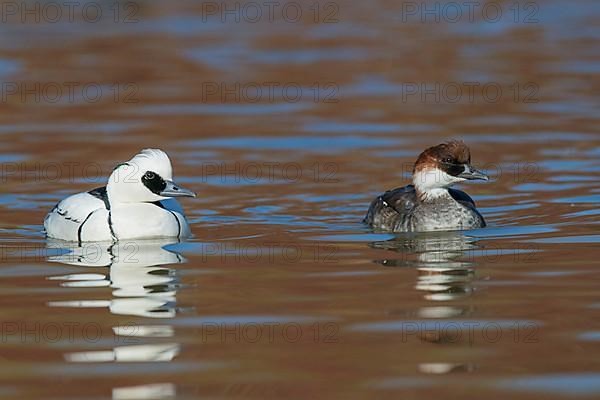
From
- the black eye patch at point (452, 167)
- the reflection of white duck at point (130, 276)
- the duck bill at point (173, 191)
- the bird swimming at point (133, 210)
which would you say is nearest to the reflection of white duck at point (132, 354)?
the reflection of white duck at point (130, 276)

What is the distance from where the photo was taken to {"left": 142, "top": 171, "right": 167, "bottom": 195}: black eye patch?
12.2m

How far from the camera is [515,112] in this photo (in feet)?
68.0

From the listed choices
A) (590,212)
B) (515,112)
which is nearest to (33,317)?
(590,212)

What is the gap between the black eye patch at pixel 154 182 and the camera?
481 inches

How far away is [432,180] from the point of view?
43.4 ft

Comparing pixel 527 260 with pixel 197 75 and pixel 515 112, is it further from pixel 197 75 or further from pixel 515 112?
pixel 197 75

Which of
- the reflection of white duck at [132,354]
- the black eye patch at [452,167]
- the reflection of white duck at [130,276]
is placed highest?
the black eye patch at [452,167]

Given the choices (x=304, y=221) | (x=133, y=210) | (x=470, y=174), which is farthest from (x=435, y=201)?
(x=133, y=210)

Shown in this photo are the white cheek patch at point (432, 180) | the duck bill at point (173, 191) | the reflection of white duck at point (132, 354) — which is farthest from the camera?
the white cheek patch at point (432, 180)

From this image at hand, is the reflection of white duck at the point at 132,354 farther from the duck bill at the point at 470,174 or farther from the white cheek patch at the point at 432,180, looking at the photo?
the white cheek patch at the point at 432,180

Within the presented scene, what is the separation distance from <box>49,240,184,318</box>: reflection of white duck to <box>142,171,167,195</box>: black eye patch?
1.57 feet

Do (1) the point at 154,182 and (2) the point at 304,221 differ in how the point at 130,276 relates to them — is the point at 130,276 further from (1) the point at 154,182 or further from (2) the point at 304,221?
(2) the point at 304,221

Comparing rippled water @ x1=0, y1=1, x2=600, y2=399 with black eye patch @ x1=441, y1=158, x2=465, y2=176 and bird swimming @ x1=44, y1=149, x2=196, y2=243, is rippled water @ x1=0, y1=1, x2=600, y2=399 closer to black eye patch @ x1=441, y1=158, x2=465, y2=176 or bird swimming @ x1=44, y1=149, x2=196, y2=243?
bird swimming @ x1=44, y1=149, x2=196, y2=243

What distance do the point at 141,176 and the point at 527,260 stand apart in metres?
3.58
